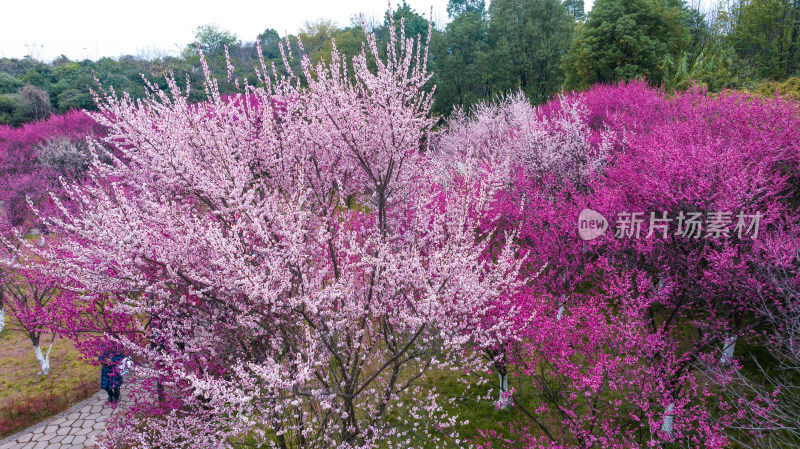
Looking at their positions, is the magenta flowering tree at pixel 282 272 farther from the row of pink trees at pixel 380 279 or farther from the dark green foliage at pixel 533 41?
the dark green foliage at pixel 533 41

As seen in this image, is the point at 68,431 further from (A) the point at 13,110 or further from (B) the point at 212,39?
(B) the point at 212,39

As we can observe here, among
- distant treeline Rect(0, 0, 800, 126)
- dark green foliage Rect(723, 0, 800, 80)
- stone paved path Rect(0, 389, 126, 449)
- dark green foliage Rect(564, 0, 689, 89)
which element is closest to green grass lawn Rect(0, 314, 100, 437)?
stone paved path Rect(0, 389, 126, 449)

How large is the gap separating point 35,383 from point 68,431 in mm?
3398

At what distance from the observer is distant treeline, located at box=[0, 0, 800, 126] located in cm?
2591

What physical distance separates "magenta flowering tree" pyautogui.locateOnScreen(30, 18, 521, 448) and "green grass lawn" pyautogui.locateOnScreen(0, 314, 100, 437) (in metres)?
4.16

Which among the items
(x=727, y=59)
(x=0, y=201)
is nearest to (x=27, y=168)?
(x=0, y=201)

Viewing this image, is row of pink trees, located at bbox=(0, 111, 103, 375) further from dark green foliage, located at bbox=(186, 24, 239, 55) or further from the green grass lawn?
dark green foliage, located at bbox=(186, 24, 239, 55)

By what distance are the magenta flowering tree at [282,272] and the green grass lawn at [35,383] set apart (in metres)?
4.16

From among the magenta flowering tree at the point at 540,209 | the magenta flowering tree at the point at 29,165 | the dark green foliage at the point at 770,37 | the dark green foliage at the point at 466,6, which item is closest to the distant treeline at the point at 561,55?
the dark green foliage at the point at 770,37

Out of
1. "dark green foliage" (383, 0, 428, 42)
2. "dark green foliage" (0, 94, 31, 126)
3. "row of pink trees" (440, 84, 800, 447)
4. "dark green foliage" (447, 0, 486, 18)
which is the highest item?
"dark green foliage" (447, 0, 486, 18)

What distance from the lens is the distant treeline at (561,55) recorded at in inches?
1020

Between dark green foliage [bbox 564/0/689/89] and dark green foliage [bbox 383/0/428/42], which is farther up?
→ dark green foliage [bbox 383/0/428/42]

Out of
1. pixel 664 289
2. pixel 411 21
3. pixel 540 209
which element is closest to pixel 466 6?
pixel 411 21

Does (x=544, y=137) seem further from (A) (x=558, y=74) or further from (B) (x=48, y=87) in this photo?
(B) (x=48, y=87)
